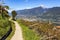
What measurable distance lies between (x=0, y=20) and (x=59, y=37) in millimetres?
8027

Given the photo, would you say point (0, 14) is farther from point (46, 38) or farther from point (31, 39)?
point (31, 39)

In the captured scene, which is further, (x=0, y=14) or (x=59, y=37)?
(x=59, y=37)

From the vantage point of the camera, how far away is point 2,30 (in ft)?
51.6

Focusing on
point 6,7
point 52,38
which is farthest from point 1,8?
point 52,38

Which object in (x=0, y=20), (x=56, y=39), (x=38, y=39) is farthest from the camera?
(x=38, y=39)

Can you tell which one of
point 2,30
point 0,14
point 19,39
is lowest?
point 19,39

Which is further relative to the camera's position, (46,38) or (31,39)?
(31,39)

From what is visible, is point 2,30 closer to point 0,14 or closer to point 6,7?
point 0,14

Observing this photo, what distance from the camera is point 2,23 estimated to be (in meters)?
15.6

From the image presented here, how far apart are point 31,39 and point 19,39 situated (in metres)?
1.43

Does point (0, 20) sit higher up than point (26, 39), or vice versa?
point (0, 20)

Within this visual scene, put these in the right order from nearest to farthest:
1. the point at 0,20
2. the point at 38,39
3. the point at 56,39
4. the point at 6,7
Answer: the point at 0,20 → the point at 6,7 → the point at 56,39 → the point at 38,39

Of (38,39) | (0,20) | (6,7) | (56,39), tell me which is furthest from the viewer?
(38,39)

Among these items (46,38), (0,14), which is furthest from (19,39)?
(0,14)
